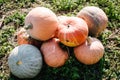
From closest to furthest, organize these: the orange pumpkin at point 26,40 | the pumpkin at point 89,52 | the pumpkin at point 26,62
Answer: the pumpkin at point 26,62, the pumpkin at point 89,52, the orange pumpkin at point 26,40

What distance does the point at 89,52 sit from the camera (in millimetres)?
4312

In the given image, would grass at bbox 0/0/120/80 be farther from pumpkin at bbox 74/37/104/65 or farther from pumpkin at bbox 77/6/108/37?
pumpkin at bbox 77/6/108/37

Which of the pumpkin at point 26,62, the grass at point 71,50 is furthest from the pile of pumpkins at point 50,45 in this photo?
the grass at point 71,50

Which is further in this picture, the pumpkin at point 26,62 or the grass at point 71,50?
the grass at point 71,50

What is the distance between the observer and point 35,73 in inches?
170

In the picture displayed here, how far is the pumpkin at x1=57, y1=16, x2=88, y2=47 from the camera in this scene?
4.23 m

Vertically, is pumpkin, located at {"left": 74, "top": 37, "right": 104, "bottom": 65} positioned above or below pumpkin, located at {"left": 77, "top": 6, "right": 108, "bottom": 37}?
below

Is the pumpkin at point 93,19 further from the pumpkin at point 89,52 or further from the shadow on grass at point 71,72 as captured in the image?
the shadow on grass at point 71,72

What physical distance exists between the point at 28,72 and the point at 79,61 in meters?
0.72

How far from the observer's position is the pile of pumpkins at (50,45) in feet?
13.9

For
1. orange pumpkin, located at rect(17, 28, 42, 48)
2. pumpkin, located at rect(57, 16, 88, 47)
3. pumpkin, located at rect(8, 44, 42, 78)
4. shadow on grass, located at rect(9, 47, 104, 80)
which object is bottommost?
shadow on grass, located at rect(9, 47, 104, 80)

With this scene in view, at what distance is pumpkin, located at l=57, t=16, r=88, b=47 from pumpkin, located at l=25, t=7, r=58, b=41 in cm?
11

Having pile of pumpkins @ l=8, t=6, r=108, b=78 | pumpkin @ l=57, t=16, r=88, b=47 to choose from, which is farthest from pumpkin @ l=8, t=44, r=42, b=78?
pumpkin @ l=57, t=16, r=88, b=47

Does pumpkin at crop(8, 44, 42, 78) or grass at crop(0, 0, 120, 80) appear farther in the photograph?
grass at crop(0, 0, 120, 80)
